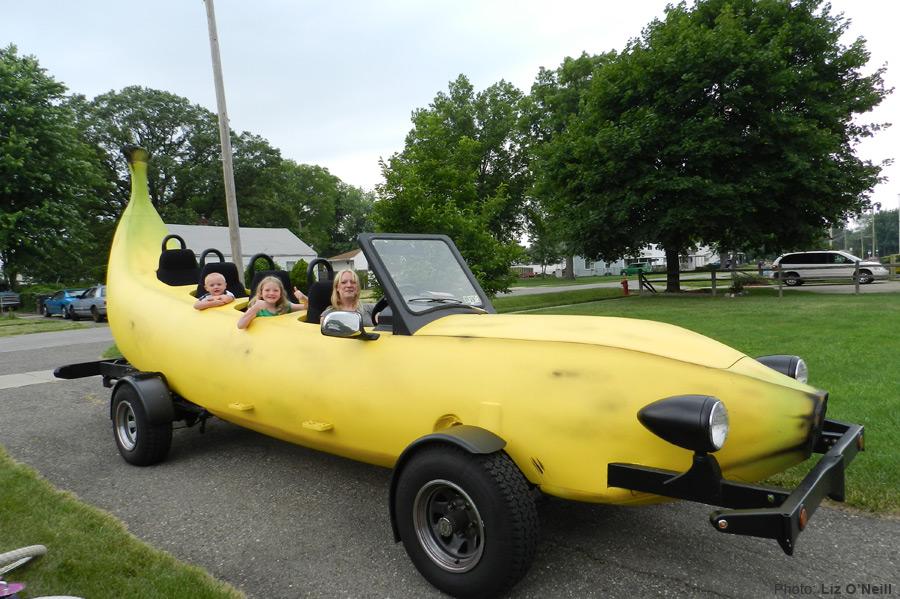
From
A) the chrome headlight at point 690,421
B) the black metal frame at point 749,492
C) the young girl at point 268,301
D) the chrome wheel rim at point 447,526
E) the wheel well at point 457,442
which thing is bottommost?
the chrome wheel rim at point 447,526

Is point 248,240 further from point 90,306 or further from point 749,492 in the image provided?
point 749,492

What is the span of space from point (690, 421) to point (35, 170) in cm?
3205

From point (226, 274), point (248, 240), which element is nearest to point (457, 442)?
point (226, 274)

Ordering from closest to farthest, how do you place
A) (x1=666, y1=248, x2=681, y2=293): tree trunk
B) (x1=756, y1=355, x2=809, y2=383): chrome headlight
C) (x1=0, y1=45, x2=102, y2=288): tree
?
(x1=756, y1=355, x2=809, y2=383): chrome headlight
(x1=666, y1=248, x2=681, y2=293): tree trunk
(x1=0, y1=45, x2=102, y2=288): tree

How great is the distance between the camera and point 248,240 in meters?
45.8

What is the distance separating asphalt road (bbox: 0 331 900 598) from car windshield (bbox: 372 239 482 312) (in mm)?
1378

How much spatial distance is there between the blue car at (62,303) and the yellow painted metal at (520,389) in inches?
898

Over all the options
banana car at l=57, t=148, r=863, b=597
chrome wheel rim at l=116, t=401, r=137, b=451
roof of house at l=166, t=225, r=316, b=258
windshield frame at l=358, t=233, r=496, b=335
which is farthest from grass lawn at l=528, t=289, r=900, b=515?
roof of house at l=166, t=225, r=316, b=258

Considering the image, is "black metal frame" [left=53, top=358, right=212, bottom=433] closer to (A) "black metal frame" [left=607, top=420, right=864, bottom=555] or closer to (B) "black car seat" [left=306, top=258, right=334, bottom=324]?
(B) "black car seat" [left=306, top=258, right=334, bottom=324]

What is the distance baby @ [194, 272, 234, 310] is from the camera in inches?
175

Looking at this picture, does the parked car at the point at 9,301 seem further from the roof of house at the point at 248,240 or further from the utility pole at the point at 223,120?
the utility pole at the point at 223,120

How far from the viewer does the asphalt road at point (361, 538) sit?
2.62 m

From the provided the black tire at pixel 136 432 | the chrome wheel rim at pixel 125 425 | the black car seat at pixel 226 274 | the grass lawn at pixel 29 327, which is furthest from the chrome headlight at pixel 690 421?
the grass lawn at pixel 29 327

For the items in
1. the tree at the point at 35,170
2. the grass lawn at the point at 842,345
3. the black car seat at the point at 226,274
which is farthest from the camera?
the tree at the point at 35,170
